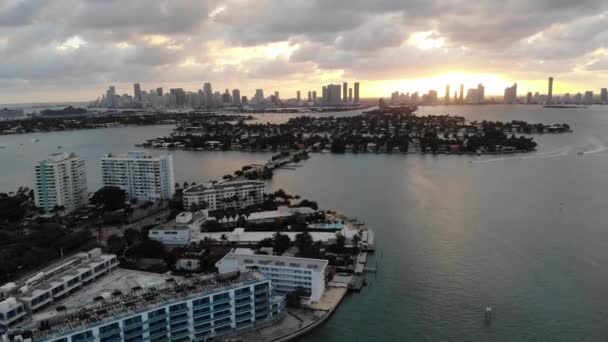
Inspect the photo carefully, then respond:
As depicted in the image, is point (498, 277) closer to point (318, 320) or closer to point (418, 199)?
point (318, 320)

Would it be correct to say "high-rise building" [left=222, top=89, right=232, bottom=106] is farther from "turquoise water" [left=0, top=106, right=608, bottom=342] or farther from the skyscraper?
"turquoise water" [left=0, top=106, right=608, bottom=342]

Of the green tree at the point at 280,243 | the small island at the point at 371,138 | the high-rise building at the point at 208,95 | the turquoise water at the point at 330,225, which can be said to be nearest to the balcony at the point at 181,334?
the green tree at the point at 280,243

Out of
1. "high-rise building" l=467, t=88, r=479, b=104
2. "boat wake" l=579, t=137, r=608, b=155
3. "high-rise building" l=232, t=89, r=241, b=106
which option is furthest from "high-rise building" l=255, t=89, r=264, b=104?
"boat wake" l=579, t=137, r=608, b=155

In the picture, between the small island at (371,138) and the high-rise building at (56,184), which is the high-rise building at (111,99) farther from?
the high-rise building at (56,184)

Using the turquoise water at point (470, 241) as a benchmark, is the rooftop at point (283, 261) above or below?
above

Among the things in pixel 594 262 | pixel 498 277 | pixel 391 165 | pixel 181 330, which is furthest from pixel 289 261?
pixel 391 165
